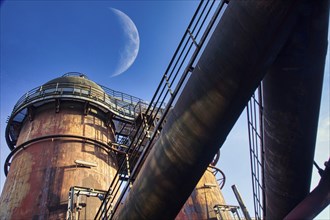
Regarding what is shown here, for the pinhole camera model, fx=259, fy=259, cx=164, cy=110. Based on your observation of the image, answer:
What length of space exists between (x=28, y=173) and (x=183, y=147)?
880cm

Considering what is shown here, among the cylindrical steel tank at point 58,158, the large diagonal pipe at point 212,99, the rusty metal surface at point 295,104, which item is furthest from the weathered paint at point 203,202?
the rusty metal surface at point 295,104

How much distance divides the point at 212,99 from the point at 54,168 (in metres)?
8.78

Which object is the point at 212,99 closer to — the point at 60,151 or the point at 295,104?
the point at 295,104

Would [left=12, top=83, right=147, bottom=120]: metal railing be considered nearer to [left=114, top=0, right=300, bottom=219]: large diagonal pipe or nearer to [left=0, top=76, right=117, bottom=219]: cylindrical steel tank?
[left=0, top=76, right=117, bottom=219]: cylindrical steel tank

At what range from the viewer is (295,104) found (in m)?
3.23

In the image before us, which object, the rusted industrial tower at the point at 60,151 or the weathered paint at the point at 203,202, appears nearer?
the rusted industrial tower at the point at 60,151

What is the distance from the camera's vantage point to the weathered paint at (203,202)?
456 inches

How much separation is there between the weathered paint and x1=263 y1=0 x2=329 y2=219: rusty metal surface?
26.7 ft

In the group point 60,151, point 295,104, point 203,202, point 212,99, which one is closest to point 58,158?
point 60,151

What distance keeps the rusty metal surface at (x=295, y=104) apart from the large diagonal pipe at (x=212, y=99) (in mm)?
252

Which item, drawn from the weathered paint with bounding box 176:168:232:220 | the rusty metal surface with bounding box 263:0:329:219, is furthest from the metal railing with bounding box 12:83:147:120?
the rusty metal surface with bounding box 263:0:329:219

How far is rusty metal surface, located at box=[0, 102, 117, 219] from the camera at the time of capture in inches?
364

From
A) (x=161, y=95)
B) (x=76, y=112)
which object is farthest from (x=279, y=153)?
(x=76, y=112)

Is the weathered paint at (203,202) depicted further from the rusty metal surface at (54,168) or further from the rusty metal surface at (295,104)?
the rusty metal surface at (295,104)
